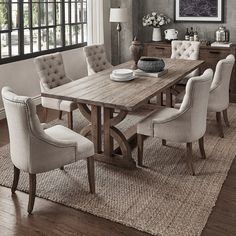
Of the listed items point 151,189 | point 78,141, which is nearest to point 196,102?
point 151,189

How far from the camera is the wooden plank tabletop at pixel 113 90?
3301 mm

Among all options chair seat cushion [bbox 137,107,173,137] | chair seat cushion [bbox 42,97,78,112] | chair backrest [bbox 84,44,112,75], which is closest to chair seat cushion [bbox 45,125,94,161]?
chair seat cushion [bbox 137,107,173,137]

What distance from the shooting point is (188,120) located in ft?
11.2

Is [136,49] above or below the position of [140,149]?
above

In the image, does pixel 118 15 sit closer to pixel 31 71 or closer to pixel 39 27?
pixel 39 27

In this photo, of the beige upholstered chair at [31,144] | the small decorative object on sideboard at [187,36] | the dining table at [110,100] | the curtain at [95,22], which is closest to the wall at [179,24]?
the small decorative object on sideboard at [187,36]

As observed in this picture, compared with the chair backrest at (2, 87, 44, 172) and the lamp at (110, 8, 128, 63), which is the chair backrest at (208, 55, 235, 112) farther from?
Answer: the lamp at (110, 8, 128, 63)

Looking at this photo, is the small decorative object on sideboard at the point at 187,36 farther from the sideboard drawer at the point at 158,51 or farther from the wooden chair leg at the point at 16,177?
the wooden chair leg at the point at 16,177

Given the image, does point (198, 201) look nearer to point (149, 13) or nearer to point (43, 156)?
point (43, 156)

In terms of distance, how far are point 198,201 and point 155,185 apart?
1.40 feet

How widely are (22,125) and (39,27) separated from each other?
11.6 feet

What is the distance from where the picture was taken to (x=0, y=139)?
14.7 ft

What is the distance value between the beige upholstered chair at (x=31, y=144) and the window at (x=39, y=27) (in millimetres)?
2607

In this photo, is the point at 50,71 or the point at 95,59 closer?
the point at 50,71
